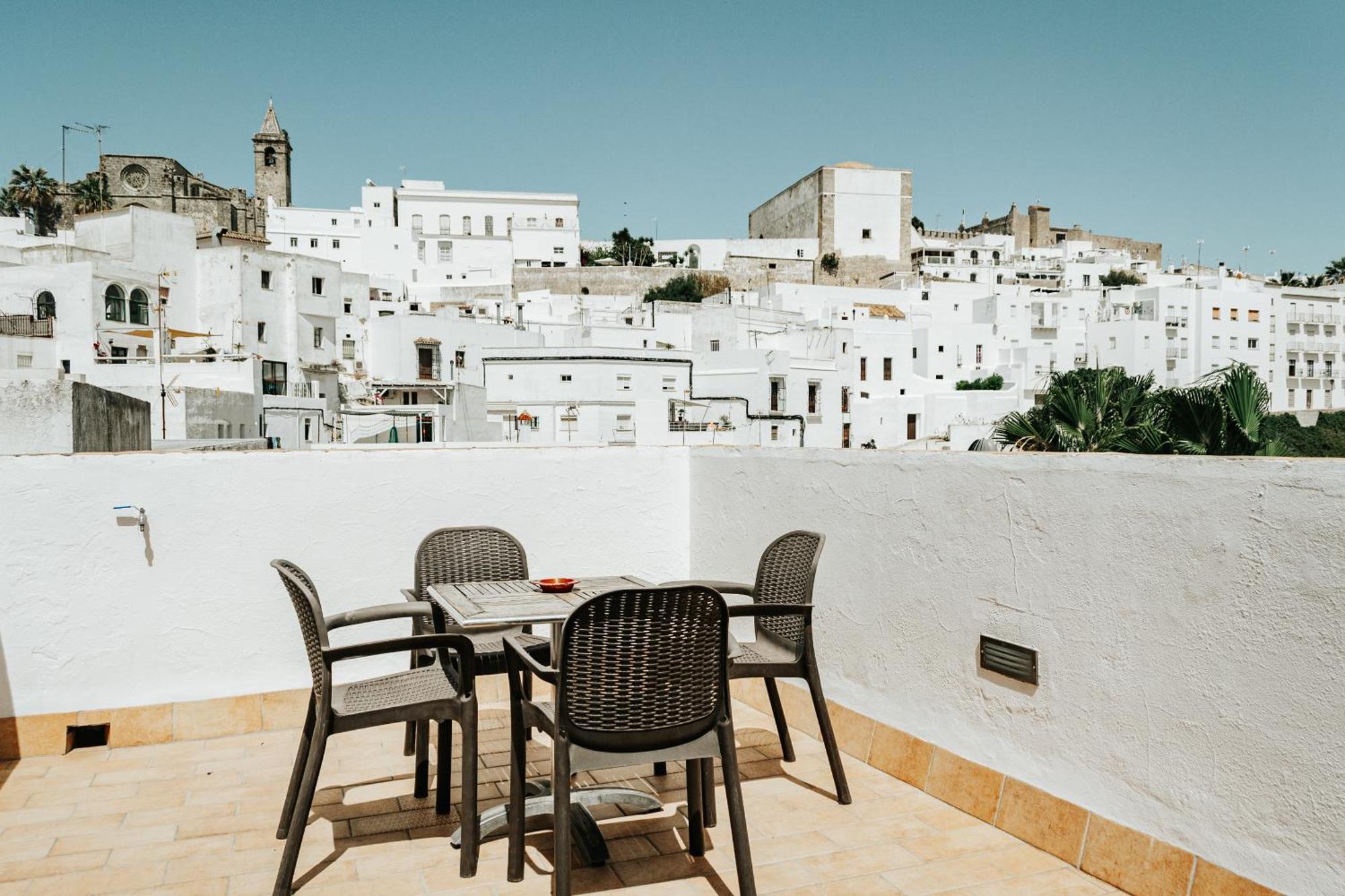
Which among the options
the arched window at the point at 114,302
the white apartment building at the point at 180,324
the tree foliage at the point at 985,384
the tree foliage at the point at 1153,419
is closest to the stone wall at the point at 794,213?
the tree foliage at the point at 985,384

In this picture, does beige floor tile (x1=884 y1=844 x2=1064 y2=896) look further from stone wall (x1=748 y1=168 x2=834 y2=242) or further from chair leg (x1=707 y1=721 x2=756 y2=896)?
stone wall (x1=748 y1=168 x2=834 y2=242)

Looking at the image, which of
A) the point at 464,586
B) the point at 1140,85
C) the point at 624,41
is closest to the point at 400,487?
the point at 464,586

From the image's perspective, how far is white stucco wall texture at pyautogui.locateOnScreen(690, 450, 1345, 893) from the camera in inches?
83.1

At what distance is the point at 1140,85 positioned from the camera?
46719 mm

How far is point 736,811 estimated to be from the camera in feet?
7.89

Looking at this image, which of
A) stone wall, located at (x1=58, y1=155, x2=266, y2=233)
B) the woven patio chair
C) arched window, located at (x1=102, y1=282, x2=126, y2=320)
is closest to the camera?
the woven patio chair

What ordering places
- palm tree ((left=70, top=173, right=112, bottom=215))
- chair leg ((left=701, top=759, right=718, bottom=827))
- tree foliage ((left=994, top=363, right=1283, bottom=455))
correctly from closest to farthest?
chair leg ((left=701, top=759, right=718, bottom=827)) → tree foliage ((left=994, top=363, right=1283, bottom=455)) → palm tree ((left=70, top=173, right=112, bottom=215))

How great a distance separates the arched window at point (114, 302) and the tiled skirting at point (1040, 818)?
3686 cm

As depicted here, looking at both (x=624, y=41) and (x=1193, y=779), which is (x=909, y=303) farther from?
(x=1193, y=779)

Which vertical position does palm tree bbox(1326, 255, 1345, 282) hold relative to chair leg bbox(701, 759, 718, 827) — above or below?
above

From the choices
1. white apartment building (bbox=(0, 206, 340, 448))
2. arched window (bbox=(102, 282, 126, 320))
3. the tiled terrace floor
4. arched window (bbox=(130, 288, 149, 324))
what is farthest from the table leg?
arched window (bbox=(130, 288, 149, 324))

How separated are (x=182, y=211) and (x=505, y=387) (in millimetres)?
41717

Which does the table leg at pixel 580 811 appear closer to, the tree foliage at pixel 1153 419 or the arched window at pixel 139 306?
A: the tree foliage at pixel 1153 419

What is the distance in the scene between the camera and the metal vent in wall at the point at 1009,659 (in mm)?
2943
